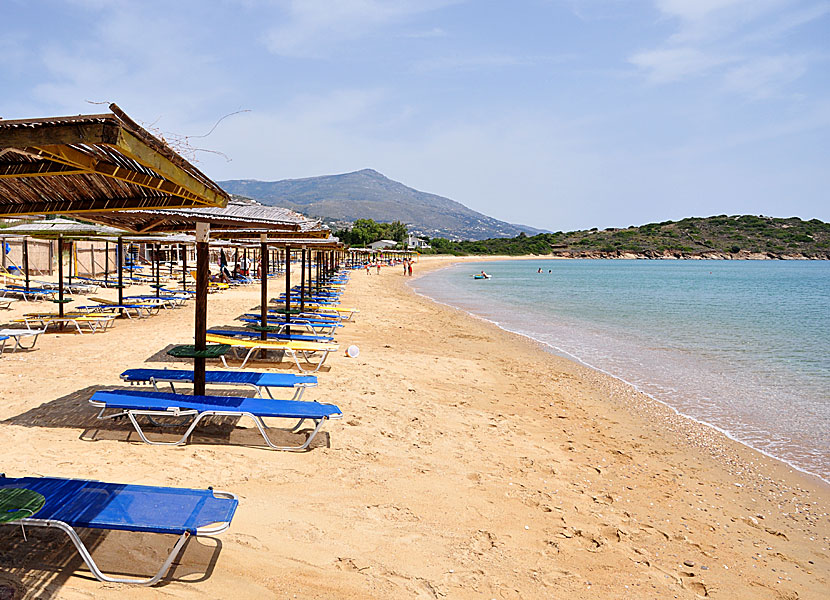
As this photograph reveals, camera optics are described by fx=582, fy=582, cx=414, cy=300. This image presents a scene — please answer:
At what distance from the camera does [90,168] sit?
8.84 feet

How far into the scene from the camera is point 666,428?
23.5ft

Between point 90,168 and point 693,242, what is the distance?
137 meters

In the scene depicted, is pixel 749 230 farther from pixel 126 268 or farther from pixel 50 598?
pixel 50 598

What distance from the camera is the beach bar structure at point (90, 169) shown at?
222 centimetres

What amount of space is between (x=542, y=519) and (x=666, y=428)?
3.69 m

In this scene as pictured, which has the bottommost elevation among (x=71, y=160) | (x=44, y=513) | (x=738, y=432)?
(x=738, y=432)

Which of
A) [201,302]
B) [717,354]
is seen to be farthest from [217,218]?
[717,354]

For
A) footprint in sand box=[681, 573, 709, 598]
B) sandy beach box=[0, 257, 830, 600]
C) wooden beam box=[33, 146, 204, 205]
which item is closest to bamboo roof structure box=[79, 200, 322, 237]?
wooden beam box=[33, 146, 204, 205]

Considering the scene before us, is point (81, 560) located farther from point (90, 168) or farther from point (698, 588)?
point (698, 588)

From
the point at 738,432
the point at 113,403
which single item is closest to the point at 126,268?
the point at 113,403

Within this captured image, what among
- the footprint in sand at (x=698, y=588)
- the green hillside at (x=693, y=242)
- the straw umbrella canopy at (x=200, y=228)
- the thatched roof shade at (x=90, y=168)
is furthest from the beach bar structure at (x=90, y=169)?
the green hillside at (x=693, y=242)

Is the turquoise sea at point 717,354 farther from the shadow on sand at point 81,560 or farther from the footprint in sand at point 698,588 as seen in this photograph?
the shadow on sand at point 81,560

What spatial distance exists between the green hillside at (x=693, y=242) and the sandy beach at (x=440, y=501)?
4438 inches

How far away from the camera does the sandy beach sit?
3203 mm
